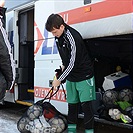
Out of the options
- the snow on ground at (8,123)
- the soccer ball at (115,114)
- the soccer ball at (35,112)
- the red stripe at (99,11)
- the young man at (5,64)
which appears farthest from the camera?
the snow on ground at (8,123)

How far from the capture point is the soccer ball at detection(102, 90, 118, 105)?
4369 mm

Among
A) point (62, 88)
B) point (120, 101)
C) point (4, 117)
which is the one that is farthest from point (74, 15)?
point (4, 117)

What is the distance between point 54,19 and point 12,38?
2774 mm

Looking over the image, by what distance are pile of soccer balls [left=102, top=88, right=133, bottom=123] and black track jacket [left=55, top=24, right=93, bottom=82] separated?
651 mm

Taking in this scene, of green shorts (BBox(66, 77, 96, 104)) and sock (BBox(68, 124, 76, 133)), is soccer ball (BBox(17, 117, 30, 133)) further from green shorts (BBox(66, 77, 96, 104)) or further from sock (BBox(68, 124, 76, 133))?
green shorts (BBox(66, 77, 96, 104))

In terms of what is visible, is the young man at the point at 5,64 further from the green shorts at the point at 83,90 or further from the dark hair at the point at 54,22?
the green shorts at the point at 83,90

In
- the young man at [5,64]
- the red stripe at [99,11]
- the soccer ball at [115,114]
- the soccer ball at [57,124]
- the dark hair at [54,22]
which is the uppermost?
the red stripe at [99,11]

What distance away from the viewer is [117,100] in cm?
445

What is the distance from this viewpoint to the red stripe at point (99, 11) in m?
3.54

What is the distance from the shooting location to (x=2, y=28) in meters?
2.60

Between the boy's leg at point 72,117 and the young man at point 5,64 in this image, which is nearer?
the young man at point 5,64

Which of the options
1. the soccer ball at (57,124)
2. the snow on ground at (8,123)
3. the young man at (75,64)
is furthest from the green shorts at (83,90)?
the snow on ground at (8,123)

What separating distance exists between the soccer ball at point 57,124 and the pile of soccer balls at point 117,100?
683 millimetres

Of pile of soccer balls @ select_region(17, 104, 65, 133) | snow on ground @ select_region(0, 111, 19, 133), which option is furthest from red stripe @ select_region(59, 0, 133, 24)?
snow on ground @ select_region(0, 111, 19, 133)
